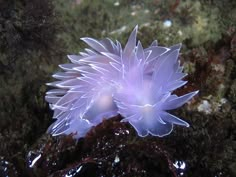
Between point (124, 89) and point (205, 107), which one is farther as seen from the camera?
point (205, 107)

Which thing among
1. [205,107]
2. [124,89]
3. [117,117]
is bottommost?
[205,107]

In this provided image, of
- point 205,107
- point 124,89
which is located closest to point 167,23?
point 205,107

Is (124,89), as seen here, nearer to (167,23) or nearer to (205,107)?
(205,107)

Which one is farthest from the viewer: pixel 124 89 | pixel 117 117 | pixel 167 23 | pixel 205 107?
pixel 167 23

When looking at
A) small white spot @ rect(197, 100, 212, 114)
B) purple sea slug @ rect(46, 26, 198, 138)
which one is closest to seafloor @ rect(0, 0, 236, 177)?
small white spot @ rect(197, 100, 212, 114)

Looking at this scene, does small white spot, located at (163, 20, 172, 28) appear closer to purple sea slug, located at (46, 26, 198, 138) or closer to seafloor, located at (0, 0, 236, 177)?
seafloor, located at (0, 0, 236, 177)

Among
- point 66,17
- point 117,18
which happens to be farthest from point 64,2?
point 117,18

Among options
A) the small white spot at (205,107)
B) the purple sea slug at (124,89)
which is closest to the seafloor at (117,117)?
the small white spot at (205,107)

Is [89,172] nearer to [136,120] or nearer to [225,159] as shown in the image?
[136,120]
